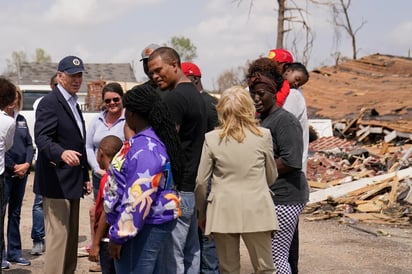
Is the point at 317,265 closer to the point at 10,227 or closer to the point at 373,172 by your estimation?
the point at 10,227

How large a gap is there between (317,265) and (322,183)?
20.3 ft

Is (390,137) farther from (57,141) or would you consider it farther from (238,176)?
(238,176)

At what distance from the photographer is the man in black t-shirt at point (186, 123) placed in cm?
488

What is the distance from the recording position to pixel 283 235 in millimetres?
5324

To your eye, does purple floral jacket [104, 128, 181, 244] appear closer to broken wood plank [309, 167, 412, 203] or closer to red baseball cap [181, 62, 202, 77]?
red baseball cap [181, 62, 202, 77]

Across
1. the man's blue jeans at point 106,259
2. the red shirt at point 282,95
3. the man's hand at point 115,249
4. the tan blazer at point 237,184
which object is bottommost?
the man's blue jeans at point 106,259

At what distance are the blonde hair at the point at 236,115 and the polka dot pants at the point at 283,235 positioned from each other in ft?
2.50

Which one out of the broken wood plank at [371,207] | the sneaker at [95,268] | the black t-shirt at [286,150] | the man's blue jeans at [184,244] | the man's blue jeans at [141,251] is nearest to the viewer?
the man's blue jeans at [141,251]

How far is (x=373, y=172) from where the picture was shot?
48.1ft

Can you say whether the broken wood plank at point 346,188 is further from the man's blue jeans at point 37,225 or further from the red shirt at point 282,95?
the red shirt at point 282,95

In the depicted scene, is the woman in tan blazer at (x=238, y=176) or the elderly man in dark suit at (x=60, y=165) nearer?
the woman in tan blazer at (x=238, y=176)

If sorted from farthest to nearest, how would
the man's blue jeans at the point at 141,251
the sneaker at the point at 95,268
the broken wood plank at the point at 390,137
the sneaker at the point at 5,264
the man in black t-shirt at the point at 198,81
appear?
1. the broken wood plank at the point at 390,137
2. the sneaker at the point at 5,264
3. the sneaker at the point at 95,268
4. the man in black t-shirt at the point at 198,81
5. the man's blue jeans at the point at 141,251

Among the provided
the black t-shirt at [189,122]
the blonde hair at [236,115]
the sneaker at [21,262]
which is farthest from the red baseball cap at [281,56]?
the sneaker at [21,262]

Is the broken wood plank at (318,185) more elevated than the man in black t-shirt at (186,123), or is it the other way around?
the man in black t-shirt at (186,123)
